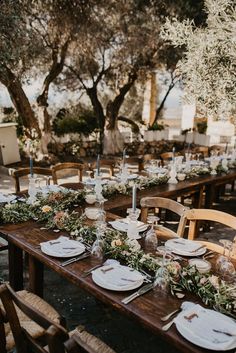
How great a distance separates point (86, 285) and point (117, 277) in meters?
0.19

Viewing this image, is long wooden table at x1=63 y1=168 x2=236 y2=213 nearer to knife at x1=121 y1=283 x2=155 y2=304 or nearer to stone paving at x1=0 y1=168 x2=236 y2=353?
stone paving at x1=0 y1=168 x2=236 y2=353

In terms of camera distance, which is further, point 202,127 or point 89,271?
point 202,127

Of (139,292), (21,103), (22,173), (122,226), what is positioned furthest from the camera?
(21,103)

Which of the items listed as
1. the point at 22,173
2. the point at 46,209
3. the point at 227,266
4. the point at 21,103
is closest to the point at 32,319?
the point at 227,266

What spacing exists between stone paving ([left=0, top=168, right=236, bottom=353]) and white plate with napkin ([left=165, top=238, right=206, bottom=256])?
2.66ft

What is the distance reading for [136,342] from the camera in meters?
2.71

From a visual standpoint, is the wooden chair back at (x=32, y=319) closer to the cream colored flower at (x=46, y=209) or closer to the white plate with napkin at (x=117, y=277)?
the white plate with napkin at (x=117, y=277)

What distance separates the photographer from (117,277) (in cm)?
206

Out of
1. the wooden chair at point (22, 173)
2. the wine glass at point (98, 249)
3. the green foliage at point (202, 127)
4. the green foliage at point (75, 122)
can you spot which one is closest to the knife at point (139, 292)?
the wine glass at point (98, 249)

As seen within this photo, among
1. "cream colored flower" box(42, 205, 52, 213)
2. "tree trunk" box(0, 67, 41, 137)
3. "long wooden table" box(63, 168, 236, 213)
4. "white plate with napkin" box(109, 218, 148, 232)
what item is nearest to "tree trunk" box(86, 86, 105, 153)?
"tree trunk" box(0, 67, 41, 137)

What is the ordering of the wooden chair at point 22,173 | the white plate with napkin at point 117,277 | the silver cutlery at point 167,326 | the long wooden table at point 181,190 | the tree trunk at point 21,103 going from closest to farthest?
the silver cutlery at point 167,326, the white plate with napkin at point 117,277, the long wooden table at point 181,190, the wooden chair at point 22,173, the tree trunk at point 21,103

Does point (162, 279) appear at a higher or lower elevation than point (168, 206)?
lower

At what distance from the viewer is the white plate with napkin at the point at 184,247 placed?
2.45m

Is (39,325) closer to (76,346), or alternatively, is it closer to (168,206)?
(76,346)
